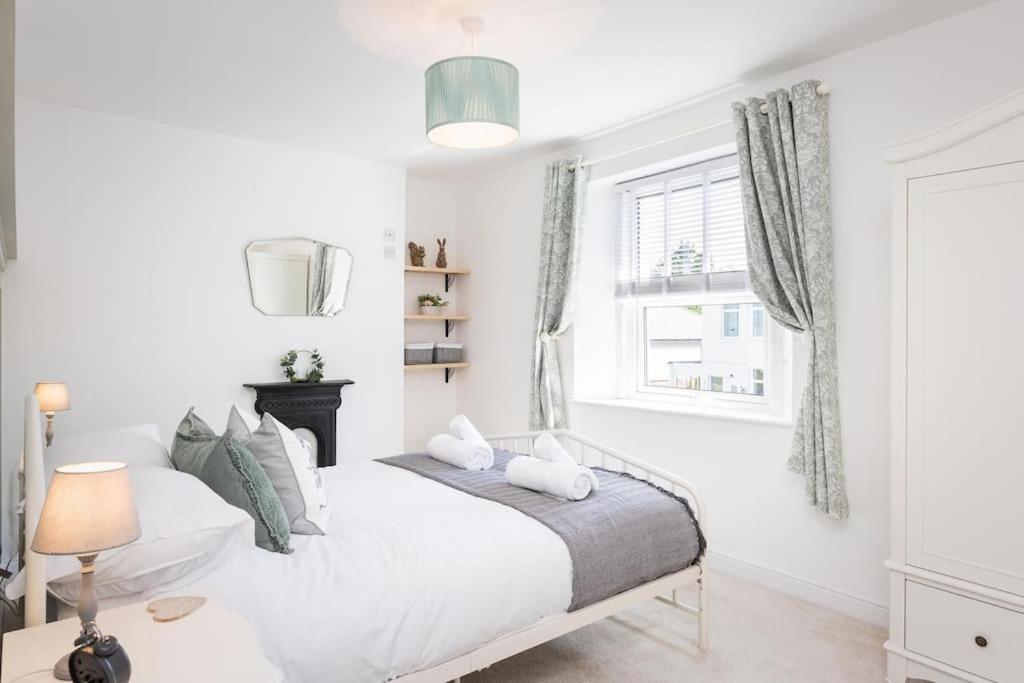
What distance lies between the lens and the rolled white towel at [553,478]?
2.41 m

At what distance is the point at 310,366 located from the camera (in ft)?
14.5

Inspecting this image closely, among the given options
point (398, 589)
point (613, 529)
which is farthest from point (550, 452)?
point (398, 589)

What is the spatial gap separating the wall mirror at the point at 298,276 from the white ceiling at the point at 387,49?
0.85 m

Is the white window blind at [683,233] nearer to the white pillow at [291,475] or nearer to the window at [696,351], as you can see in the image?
the window at [696,351]

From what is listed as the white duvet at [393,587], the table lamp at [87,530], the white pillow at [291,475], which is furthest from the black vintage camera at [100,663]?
the white pillow at [291,475]

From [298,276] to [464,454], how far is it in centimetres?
212

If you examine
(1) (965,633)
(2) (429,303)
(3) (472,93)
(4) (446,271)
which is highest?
(3) (472,93)

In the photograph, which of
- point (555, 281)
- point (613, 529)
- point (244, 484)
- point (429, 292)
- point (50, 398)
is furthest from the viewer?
point (429, 292)

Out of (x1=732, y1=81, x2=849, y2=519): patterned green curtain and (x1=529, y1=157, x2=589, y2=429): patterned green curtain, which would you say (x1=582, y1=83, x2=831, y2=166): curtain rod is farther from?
(x1=529, y1=157, x2=589, y2=429): patterned green curtain

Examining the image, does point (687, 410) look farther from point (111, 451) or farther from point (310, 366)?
point (111, 451)

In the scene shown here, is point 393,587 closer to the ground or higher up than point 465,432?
closer to the ground

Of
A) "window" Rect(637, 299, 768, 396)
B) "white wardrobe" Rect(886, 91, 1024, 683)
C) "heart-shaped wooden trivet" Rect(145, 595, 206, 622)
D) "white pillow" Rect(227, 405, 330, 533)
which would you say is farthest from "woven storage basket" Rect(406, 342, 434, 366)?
"heart-shaped wooden trivet" Rect(145, 595, 206, 622)

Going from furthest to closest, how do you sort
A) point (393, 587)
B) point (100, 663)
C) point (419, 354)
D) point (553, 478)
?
point (419, 354) → point (553, 478) → point (393, 587) → point (100, 663)

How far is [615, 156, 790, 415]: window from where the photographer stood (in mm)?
3562
